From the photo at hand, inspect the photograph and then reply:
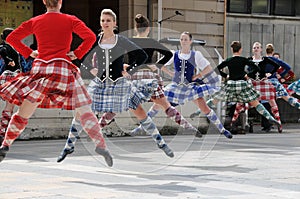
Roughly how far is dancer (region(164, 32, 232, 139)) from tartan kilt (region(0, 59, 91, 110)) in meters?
4.83

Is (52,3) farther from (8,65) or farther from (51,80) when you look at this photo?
(8,65)

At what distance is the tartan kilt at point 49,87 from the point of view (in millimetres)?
8875

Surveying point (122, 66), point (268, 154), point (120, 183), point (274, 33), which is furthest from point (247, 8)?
point (120, 183)

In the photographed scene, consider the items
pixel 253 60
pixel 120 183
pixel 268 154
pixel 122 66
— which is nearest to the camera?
pixel 120 183

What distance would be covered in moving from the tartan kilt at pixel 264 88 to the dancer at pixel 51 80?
358 inches

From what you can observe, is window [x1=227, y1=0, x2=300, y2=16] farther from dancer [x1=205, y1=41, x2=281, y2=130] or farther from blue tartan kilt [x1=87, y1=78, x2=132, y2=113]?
blue tartan kilt [x1=87, y1=78, x2=132, y2=113]

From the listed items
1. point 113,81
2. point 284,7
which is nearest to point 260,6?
point 284,7

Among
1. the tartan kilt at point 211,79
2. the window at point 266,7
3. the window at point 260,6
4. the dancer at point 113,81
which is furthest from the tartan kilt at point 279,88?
the dancer at point 113,81

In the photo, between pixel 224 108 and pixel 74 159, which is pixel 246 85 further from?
pixel 74 159

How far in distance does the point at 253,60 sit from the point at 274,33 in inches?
276

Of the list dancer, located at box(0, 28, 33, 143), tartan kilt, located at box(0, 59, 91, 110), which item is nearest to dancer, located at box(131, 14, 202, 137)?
tartan kilt, located at box(0, 59, 91, 110)

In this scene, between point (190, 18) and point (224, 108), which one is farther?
point (190, 18)

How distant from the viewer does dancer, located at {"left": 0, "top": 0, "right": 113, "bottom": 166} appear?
8.88m

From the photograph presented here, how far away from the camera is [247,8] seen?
2438 cm
